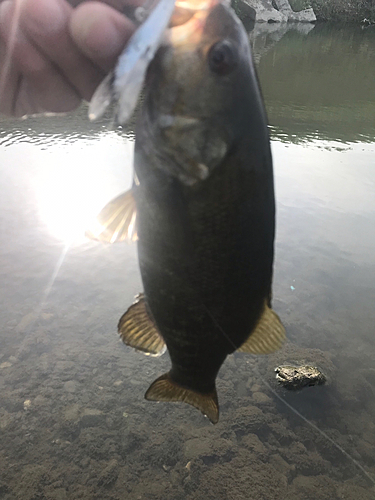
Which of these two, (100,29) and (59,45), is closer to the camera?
(100,29)

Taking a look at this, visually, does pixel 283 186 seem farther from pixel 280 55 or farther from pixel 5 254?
pixel 280 55

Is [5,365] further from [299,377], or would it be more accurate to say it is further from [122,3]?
[122,3]

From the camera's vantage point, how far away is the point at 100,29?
1.46 meters

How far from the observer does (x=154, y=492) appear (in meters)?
3.37

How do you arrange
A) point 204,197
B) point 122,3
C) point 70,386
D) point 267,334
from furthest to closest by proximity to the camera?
point 70,386, point 267,334, point 122,3, point 204,197

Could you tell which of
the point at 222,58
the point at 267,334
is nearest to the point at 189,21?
the point at 222,58

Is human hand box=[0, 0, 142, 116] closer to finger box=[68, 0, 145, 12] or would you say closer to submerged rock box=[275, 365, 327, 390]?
finger box=[68, 0, 145, 12]

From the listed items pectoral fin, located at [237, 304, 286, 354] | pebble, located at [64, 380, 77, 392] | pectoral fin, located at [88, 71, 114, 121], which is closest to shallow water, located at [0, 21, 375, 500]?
pebble, located at [64, 380, 77, 392]

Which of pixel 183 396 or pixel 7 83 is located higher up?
pixel 7 83

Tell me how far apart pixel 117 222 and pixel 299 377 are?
Answer: 11.2ft

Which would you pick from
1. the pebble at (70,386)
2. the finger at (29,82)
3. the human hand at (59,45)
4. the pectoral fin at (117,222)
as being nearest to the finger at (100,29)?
the human hand at (59,45)

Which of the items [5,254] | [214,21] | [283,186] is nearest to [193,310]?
[214,21]

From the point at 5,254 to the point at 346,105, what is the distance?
1365 centimetres

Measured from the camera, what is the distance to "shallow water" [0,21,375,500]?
3500mm
